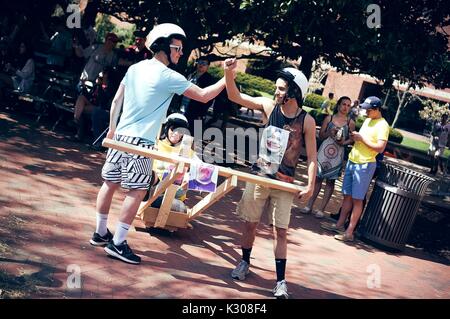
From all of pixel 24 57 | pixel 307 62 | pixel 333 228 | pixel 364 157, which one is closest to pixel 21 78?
pixel 24 57

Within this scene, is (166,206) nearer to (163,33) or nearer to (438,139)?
(163,33)

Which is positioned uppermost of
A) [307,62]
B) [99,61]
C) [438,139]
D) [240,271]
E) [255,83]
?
[255,83]

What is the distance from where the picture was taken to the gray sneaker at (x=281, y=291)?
4.91m

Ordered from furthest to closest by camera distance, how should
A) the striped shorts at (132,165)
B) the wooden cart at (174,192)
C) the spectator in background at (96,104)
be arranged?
the spectator in background at (96,104), the striped shorts at (132,165), the wooden cart at (174,192)

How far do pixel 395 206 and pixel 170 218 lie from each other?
3.50m

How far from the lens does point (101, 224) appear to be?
5051mm

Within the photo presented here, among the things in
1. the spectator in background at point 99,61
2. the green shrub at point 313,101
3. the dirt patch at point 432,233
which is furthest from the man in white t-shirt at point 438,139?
the green shrub at point 313,101

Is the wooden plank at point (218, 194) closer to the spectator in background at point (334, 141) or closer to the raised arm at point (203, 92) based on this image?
the raised arm at point (203, 92)

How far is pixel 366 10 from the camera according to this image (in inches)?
324
